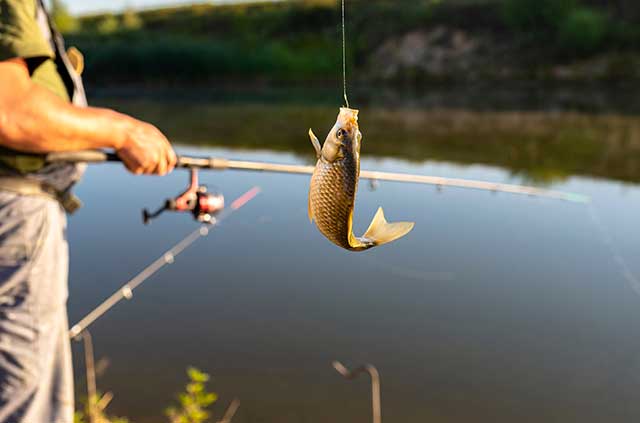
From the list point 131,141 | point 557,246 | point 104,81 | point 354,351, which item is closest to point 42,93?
point 131,141

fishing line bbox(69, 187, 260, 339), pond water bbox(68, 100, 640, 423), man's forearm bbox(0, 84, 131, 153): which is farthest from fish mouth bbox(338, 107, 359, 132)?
fishing line bbox(69, 187, 260, 339)

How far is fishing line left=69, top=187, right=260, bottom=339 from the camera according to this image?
14.1 ft

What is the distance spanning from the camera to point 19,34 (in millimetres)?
1571

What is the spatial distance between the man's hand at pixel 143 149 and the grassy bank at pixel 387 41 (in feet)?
109

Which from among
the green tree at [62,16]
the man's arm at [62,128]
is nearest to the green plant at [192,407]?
the man's arm at [62,128]

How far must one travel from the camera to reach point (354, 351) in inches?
163

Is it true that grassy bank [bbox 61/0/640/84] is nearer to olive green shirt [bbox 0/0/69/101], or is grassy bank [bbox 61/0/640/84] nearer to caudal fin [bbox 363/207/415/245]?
olive green shirt [bbox 0/0/69/101]

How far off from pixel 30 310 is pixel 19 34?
0.83 meters

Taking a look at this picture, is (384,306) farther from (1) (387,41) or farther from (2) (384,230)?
(1) (387,41)

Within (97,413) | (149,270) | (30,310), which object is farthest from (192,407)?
(149,270)

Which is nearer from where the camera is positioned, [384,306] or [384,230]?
[384,230]

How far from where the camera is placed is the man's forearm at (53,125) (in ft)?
5.21

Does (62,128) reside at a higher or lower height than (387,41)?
higher

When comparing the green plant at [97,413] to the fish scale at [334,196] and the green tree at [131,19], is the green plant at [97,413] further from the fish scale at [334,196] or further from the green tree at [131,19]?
the green tree at [131,19]
